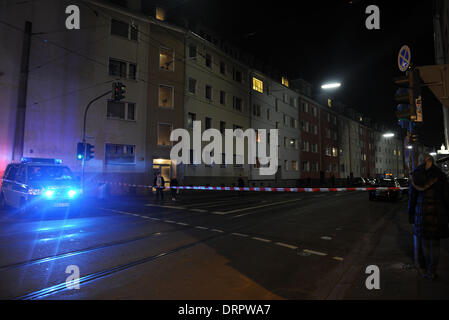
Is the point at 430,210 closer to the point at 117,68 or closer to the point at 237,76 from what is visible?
the point at 117,68

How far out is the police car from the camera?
1077 cm

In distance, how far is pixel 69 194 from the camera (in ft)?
37.7

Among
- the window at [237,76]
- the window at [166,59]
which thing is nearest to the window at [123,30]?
the window at [166,59]

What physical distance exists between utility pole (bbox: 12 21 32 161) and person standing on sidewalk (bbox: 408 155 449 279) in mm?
21809

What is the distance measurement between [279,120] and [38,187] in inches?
1328

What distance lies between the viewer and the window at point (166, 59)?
82.2ft

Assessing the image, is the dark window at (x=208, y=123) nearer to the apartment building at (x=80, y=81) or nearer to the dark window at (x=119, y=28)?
the apartment building at (x=80, y=81)

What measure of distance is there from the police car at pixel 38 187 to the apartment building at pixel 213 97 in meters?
13.7

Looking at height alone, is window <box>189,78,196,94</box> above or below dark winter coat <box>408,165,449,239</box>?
above

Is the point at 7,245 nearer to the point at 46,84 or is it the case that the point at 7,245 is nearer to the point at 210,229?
the point at 210,229

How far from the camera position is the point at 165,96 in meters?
25.2

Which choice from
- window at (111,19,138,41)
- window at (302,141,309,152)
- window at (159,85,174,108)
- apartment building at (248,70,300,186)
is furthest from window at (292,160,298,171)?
window at (111,19,138,41)

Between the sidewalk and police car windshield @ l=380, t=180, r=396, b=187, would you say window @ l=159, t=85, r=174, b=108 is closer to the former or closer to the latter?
police car windshield @ l=380, t=180, r=396, b=187
